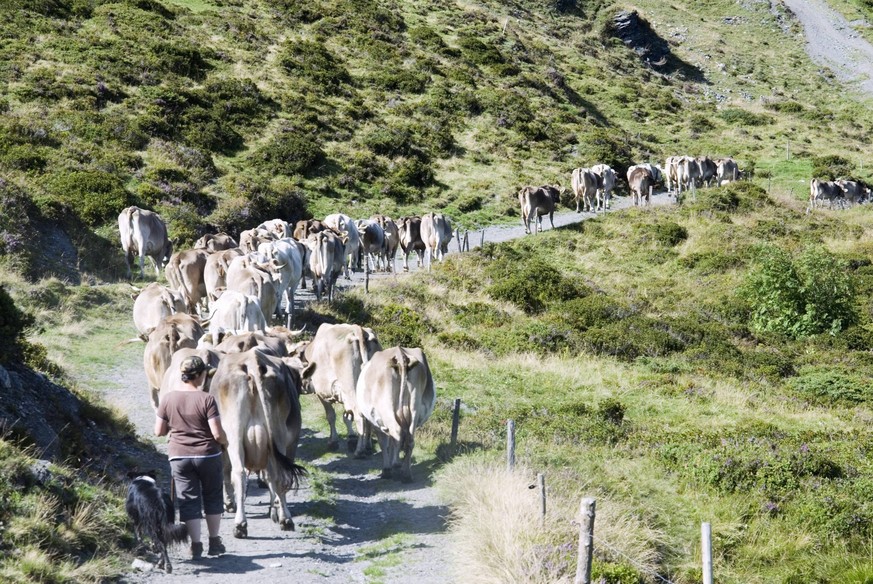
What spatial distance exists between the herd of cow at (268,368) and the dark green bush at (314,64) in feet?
93.7

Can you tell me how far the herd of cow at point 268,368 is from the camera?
8.36 m

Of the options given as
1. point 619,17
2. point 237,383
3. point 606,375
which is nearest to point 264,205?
point 606,375

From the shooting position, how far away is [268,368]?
28.2ft

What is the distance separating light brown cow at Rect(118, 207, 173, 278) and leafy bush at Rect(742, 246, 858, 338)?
18.5 metres

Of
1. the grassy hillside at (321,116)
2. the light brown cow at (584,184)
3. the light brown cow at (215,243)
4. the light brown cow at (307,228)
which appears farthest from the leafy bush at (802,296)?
the grassy hillside at (321,116)

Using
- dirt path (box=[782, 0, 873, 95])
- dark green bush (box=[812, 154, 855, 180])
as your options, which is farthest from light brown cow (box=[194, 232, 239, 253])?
dirt path (box=[782, 0, 873, 95])

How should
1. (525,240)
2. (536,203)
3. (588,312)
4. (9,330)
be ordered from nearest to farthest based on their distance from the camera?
1. (9,330)
2. (588,312)
3. (525,240)
4. (536,203)

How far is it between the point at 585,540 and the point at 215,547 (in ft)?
12.1

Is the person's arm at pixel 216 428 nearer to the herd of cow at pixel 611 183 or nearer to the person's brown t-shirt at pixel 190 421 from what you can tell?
the person's brown t-shirt at pixel 190 421

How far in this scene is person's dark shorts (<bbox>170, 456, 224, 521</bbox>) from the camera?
7.50 m

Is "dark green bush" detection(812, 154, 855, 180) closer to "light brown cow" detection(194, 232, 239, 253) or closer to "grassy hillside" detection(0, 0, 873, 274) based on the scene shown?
"grassy hillside" detection(0, 0, 873, 274)

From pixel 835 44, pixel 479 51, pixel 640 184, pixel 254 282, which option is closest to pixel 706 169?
pixel 640 184

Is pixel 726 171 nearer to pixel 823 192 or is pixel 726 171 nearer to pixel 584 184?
pixel 823 192

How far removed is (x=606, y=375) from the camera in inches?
742
